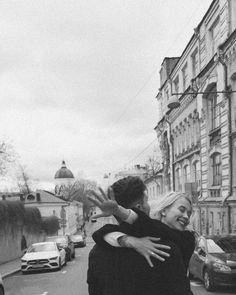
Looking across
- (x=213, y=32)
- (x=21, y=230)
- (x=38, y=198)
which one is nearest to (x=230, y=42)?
(x=213, y=32)

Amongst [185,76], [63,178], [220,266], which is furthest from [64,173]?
[220,266]

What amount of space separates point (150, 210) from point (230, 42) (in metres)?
22.6

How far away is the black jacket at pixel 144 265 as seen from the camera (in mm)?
2404

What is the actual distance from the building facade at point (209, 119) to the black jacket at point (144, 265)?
13503mm

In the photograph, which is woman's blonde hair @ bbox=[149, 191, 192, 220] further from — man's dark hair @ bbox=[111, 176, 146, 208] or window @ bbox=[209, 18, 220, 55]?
window @ bbox=[209, 18, 220, 55]

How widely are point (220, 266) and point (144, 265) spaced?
1020 cm

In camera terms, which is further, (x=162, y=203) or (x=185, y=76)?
(x=185, y=76)

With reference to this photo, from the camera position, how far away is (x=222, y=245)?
13438 mm

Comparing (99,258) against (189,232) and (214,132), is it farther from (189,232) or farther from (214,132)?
(214,132)

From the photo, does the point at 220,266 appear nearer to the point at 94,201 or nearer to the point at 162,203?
the point at 162,203

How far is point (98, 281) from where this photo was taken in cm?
268

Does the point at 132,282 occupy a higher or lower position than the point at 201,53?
lower

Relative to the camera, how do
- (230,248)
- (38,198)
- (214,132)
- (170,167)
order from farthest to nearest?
1. (38,198)
2. (170,167)
3. (214,132)
4. (230,248)

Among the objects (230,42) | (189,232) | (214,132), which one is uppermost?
(230,42)
